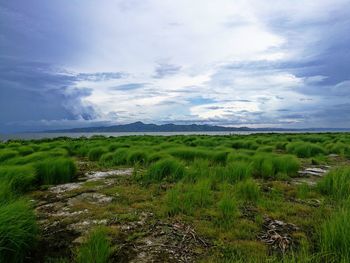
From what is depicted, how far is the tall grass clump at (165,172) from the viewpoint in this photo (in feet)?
23.9

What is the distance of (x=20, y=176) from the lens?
6.64 metres

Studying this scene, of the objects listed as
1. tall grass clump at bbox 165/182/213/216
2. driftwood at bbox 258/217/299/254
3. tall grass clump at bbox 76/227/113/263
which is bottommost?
driftwood at bbox 258/217/299/254

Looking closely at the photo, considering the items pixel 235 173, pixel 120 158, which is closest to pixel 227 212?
pixel 235 173

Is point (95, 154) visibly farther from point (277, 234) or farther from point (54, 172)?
point (277, 234)

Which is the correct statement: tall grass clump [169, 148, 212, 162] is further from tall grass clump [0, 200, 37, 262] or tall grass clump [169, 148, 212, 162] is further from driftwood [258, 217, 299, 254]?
tall grass clump [0, 200, 37, 262]

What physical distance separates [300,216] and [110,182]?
13.2 ft

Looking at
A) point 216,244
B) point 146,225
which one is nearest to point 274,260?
point 216,244

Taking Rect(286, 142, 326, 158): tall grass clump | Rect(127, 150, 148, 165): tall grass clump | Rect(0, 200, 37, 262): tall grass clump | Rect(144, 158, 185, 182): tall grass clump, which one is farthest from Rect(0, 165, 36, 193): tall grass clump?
Rect(286, 142, 326, 158): tall grass clump

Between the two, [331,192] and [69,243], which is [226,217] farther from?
[331,192]

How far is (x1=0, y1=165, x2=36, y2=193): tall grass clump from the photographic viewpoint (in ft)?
21.1

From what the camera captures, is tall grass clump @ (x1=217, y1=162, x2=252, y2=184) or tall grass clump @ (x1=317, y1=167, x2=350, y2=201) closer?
tall grass clump @ (x1=317, y1=167, x2=350, y2=201)

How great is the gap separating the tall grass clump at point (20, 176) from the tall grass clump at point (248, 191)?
422 cm

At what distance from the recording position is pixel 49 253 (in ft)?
12.2

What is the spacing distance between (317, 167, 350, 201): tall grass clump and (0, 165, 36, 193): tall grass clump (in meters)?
5.87
